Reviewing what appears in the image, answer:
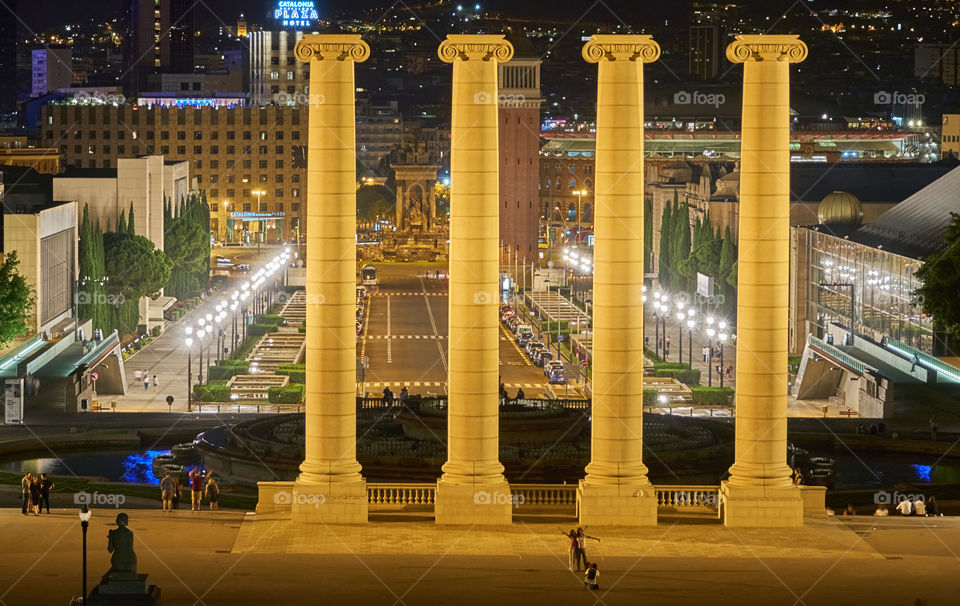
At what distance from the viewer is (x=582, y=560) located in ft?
206

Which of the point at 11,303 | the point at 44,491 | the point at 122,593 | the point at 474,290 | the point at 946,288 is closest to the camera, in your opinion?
the point at 122,593

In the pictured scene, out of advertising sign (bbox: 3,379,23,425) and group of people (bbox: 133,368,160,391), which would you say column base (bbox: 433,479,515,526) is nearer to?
advertising sign (bbox: 3,379,23,425)

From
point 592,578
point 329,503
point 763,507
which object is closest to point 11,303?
point 329,503

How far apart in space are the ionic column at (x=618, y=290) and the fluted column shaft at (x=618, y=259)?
0.10 feet

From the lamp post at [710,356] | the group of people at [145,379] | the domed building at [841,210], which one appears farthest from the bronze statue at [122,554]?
the domed building at [841,210]

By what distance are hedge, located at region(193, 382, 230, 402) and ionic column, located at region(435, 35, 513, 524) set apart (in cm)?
6424

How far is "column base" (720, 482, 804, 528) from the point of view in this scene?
224ft

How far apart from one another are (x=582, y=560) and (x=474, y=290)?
30.7 ft

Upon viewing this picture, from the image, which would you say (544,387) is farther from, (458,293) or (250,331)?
(458,293)

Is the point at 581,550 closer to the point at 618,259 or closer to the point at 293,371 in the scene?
the point at 618,259

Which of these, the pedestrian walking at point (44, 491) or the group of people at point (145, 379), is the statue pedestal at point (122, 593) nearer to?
the pedestrian walking at point (44, 491)

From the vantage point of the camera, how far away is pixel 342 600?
59.4 metres

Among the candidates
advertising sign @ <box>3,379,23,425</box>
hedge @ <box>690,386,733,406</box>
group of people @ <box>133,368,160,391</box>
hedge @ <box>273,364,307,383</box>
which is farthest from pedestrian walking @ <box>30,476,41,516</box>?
hedge @ <box>273,364,307,383</box>

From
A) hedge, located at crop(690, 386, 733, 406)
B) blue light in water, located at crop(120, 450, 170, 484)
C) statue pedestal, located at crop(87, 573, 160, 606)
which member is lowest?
blue light in water, located at crop(120, 450, 170, 484)
